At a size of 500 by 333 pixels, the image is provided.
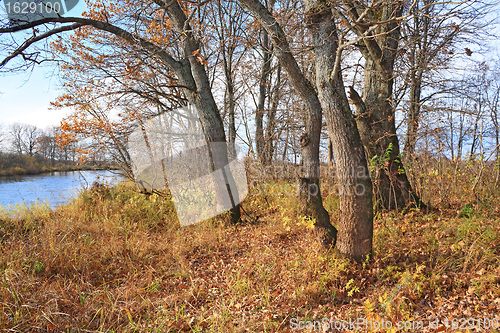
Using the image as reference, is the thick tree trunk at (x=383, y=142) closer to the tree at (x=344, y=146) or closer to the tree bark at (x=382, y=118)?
the tree bark at (x=382, y=118)

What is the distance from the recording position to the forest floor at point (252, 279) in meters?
2.66

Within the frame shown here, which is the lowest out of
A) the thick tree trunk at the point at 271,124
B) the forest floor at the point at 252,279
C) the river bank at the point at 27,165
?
the forest floor at the point at 252,279

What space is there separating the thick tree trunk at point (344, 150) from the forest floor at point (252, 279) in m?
0.39

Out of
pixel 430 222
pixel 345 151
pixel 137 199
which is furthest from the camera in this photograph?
pixel 137 199

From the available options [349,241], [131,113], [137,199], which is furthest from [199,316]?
[131,113]

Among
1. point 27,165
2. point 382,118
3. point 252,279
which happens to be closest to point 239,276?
point 252,279

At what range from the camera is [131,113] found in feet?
24.2

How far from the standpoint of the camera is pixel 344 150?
11.3 ft

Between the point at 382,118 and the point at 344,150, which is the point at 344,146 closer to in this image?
the point at 344,150

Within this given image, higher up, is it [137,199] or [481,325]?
[137,199]

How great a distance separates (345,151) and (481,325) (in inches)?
84.9

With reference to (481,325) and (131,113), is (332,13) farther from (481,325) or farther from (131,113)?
(131,113)

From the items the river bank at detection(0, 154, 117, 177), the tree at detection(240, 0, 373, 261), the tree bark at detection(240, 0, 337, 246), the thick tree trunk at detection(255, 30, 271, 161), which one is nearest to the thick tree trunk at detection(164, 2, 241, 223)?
the tree bark at detection(240, 0, 337, 246)

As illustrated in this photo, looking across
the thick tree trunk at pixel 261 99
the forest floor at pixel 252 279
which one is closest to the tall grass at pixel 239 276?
the forest floor at pixel 252 279
